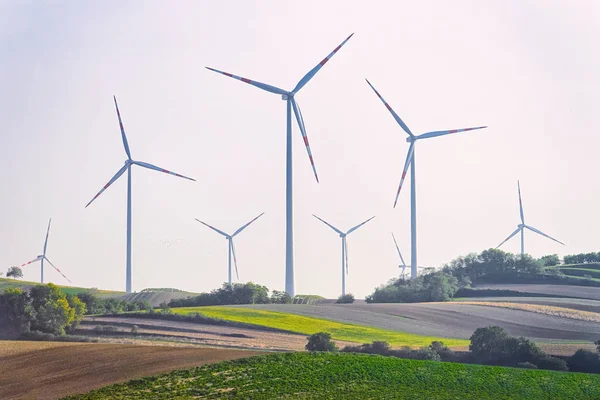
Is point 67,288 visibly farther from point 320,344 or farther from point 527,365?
point 527,365

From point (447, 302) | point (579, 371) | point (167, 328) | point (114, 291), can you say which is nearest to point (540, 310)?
point (447, 302)

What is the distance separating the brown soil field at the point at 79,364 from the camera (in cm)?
6075

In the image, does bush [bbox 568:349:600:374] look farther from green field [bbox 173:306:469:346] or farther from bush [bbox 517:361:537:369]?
green field [bbox 173:306:469:346]

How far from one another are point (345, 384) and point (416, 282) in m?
62.2

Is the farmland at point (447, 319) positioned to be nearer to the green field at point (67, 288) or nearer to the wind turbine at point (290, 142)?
the wind turbine at point (290, 142)

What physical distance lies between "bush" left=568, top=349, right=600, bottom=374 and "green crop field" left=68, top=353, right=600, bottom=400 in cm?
330

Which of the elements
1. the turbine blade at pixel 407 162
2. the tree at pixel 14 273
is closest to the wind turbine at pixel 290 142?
the turbine blade at pixel 407 162

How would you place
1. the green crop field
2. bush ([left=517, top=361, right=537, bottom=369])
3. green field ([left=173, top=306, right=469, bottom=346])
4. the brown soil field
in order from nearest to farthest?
the green crop field < the brown soil field < bush ([left=517, top=361, right=537, bottom=369]) < green field ([left=173, top=306, right=469, bottom=346])

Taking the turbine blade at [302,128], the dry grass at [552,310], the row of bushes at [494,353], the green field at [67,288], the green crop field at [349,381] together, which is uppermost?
the turbine blade at [302,128]

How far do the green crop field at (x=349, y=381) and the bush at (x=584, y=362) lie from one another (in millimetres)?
3295

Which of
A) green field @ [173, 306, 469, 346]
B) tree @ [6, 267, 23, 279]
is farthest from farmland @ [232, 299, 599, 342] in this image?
tree @ [6, 267, 23, 279]

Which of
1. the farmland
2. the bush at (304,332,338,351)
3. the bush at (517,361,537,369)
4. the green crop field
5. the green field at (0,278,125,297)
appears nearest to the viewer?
the green crop field

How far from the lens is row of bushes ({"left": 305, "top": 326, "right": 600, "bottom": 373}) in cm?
7312

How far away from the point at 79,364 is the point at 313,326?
28554 mm
